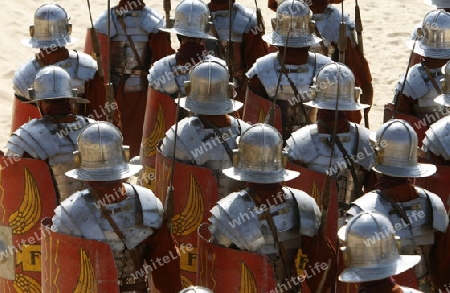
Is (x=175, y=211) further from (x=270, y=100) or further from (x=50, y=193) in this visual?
(x=270, y=100)

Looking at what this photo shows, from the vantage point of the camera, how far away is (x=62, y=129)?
12.6m

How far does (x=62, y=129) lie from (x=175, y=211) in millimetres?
1275

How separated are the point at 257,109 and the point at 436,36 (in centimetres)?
212

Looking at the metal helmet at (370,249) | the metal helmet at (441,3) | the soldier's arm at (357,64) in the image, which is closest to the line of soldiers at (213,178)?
the metal helmet at (370,249)

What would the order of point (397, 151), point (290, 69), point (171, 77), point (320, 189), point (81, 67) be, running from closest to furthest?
point (397, 151)
point (320, 189)
point (290, 69)
point (171, 77)
point (81, 67)

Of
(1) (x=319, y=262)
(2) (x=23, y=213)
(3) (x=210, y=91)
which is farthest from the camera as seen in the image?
(3) (x=210, y=91)

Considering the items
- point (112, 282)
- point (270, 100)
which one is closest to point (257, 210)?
point (112, 282)

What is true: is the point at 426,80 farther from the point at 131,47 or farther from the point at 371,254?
the point at 371,254


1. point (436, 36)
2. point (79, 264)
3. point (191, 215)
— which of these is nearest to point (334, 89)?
point (191, 215)

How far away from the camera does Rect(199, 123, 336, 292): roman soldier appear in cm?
1075

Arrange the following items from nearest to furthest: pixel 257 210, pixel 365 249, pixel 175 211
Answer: pixel 365 249 < pixel 257 210 < pixel 175 211

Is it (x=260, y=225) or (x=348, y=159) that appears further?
(x=348, y=159)

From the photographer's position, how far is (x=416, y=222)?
1102cm

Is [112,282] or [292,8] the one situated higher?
[292,8]
